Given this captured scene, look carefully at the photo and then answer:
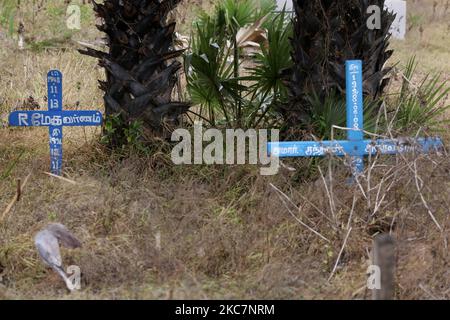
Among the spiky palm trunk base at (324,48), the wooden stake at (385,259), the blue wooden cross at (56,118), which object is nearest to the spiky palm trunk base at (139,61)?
the blue wooden cross at (56,118)

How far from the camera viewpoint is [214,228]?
5.72 m

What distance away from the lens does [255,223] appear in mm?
5906

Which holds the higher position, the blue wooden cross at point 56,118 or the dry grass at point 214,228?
the blue wooden cross at point 56,118

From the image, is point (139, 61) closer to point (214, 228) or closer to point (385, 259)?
point (214, 228)

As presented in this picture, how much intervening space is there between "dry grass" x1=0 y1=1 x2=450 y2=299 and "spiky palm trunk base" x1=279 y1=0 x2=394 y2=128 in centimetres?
77

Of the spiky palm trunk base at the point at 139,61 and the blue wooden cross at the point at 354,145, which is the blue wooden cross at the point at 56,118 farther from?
the blue wooden cross at the point at 354,145

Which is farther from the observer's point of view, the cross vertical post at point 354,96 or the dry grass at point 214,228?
the cross vertical post at point 354,96

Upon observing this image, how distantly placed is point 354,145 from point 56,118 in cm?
261

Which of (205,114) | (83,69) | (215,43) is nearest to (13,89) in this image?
(83,69)

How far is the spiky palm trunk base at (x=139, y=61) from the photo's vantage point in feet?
23.3

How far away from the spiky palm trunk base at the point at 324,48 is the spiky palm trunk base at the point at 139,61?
105cm

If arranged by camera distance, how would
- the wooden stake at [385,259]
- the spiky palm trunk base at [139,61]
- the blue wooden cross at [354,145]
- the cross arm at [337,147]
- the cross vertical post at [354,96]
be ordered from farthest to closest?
1. the spiky palm trunk base at [139,61]
2. the cross vertical post at [354,96]
3. the cross arm at [337,147]
4. the blue wooden cross at [354,145]
5. the wooden stake at [385,259]

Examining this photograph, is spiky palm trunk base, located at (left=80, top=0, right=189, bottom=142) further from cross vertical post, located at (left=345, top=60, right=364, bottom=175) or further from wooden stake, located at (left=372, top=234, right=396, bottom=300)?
wooden stake, located at (left=372, top=234, right=396, bottom=300)

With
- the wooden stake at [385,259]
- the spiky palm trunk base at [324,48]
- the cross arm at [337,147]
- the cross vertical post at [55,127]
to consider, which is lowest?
the wooden stake at [385,259]
